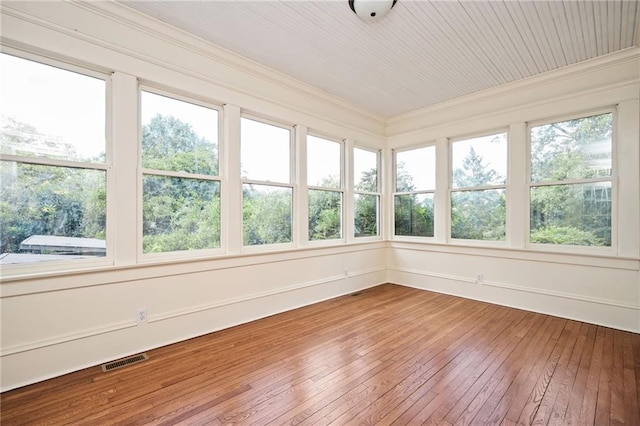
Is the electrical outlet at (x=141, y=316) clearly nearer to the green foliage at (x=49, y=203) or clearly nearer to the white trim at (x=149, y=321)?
the white trim at (x=149, y=321)

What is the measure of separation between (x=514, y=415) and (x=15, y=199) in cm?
372

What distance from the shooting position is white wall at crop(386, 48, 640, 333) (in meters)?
3.05

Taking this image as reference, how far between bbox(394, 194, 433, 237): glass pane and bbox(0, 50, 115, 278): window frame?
4.19m

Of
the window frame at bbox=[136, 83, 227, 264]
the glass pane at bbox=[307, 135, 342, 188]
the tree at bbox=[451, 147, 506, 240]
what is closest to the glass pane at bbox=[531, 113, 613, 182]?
the tree at bbox=[451, 147, 506, 240]

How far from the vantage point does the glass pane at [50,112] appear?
209 cm

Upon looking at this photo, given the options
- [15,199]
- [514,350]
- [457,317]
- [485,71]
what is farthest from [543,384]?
[15,199]

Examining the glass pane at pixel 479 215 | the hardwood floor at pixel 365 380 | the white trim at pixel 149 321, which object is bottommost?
the hardwood floor at pixel 365 380

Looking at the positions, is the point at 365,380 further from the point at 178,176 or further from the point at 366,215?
the point at 366,215

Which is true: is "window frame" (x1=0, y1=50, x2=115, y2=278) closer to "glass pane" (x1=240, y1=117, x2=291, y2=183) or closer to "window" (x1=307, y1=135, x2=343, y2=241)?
"glass pane" (x1=240, y1=117, x2=291, y2=183)

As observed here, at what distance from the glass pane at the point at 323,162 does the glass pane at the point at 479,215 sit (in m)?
1.90

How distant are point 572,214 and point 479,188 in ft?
3.58

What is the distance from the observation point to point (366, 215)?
4996 mm

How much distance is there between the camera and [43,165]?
2.19m

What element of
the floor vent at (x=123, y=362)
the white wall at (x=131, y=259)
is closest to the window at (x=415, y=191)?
the white wall at (x=131, y=259)
